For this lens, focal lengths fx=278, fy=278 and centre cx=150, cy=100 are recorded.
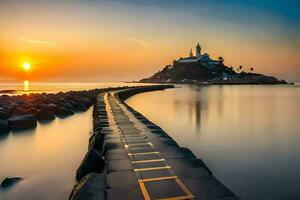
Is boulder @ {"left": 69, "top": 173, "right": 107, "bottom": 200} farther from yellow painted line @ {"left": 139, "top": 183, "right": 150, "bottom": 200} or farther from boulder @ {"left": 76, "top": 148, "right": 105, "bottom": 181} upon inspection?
boulder @ {"left": 76, "top": 148, "right": 105, "bottom": 181}

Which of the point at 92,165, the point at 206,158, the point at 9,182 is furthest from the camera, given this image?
the point at 206,158

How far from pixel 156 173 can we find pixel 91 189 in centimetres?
195

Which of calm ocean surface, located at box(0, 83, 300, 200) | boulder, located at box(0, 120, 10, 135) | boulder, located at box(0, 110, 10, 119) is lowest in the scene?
calm ocean surface, located at box(0, 83, 300, 200)

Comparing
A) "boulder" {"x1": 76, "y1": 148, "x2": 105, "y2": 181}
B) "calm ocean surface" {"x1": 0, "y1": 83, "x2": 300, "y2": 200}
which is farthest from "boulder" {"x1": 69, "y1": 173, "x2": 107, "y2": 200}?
"calm ocean surface" {"x1": 0, "y1": 83, "x2": 300, "y2": 200}

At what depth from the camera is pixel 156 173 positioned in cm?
743

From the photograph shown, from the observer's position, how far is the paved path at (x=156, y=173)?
613 centimetres

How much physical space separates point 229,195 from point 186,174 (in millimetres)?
1481

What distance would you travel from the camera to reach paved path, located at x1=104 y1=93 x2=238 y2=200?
6133 mm

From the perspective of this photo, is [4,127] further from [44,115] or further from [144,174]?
[144,174]

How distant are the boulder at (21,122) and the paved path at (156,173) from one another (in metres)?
9.73

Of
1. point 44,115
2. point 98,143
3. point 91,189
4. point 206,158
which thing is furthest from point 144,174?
point 44,115

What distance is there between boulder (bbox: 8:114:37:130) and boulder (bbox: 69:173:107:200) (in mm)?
13874

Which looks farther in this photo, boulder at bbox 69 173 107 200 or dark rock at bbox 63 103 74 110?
dark rock at bbox 63 103 74 110

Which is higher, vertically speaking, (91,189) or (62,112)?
(91,189)
